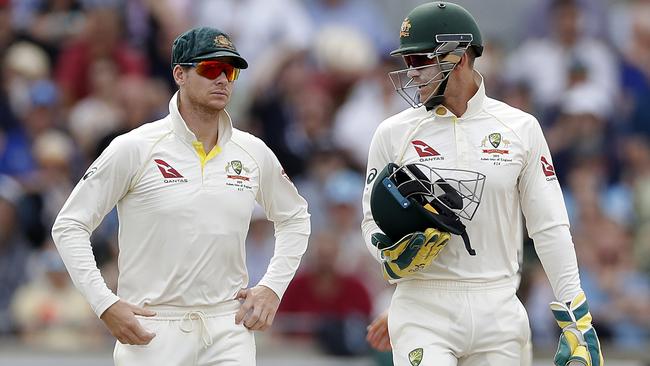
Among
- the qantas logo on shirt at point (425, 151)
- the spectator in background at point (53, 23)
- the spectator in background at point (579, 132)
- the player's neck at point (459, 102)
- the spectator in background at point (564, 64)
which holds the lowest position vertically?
the spectator in background at point (579, 132)

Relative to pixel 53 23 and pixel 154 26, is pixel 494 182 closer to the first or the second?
pixel 154 26

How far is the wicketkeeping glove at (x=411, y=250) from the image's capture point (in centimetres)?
642

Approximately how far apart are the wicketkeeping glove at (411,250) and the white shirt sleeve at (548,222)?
0.47m

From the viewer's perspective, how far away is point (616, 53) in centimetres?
1355

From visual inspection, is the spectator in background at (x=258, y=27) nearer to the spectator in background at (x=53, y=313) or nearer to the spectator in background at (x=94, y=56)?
the spectator in background at (x=94, y=56)

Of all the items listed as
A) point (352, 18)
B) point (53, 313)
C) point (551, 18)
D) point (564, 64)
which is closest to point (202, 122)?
point (53, 313)

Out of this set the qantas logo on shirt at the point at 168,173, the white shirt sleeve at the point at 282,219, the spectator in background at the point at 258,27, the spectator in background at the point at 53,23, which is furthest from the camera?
the spectator in background at the point at 53,23

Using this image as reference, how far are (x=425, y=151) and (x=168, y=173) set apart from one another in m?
1.25

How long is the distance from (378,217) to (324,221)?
5478 mm

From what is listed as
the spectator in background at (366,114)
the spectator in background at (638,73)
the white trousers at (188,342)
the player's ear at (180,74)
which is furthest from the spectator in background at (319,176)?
the white trousers at (188,342)

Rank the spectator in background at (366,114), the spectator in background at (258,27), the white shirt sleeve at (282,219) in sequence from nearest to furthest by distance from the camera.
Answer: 1. the white shirt sleeve at (282,219)
2. the spectator in background at (366,114)
3. the spectator in background at (258,27)

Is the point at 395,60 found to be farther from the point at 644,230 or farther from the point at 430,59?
the point at 430,59

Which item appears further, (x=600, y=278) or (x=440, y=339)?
(x=600, y=278)

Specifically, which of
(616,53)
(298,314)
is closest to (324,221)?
(298,314)
